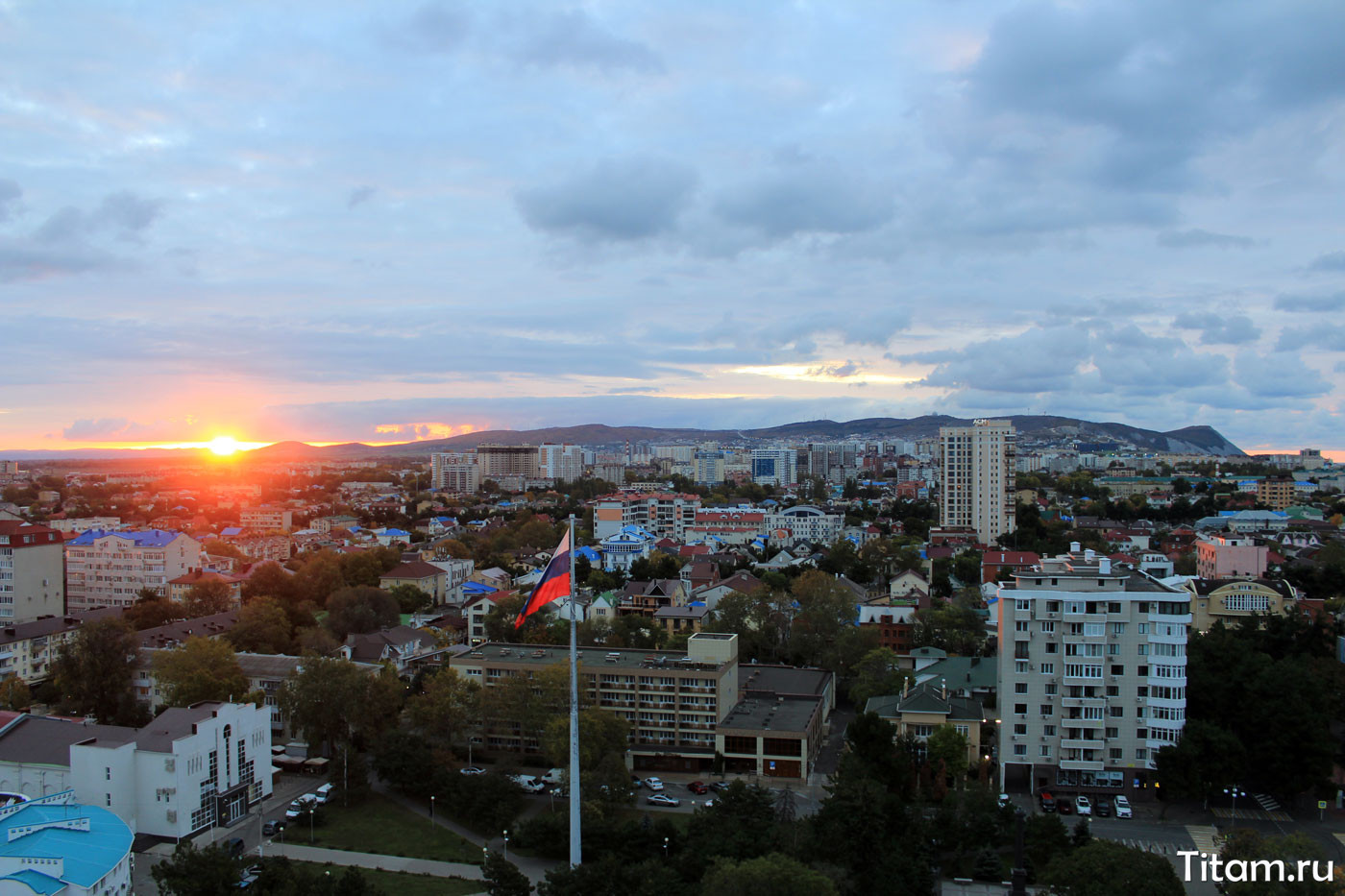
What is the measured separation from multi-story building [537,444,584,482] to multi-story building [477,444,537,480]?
101 inches

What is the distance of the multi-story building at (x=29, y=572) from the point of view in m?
35.6

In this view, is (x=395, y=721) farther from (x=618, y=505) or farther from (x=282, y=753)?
(x=618, y=505)

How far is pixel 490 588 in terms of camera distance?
43.4 metres

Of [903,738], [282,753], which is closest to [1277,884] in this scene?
[903,738]

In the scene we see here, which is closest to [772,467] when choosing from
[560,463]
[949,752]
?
[560,463]

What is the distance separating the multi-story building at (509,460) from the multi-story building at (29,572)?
369ft

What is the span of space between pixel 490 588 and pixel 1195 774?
31.0 m

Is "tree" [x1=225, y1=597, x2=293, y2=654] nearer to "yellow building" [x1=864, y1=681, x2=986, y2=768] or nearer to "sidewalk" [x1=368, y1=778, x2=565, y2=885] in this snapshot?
"sidewalk" [x1=368, y1=778, x2=565, y2=885]

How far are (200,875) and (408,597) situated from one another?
84.5 ft

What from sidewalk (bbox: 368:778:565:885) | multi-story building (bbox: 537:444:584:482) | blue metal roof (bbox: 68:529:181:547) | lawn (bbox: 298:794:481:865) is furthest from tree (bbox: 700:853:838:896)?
multi-story building (bbox: 537:444:584:482)

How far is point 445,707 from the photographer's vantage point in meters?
21.9

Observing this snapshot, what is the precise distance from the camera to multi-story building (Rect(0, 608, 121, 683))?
28.5 metres

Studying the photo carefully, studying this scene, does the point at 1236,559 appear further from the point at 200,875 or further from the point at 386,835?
the point at 200,875

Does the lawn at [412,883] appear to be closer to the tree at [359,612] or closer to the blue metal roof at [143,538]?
the tree at [359,612]
